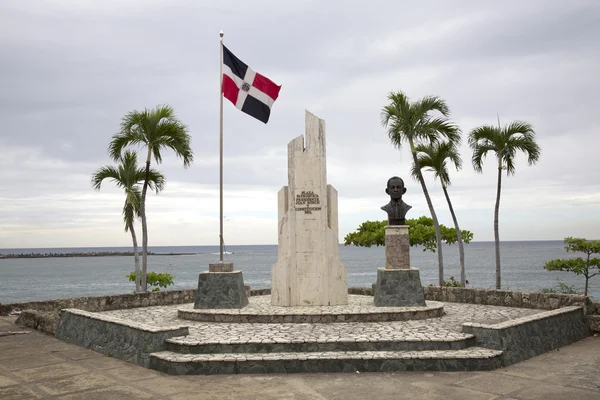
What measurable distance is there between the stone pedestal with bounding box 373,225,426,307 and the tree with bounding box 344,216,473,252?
1311 centimetres

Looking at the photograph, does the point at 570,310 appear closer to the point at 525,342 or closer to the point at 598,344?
the point at 598,344

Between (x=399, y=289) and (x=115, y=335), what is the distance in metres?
6.35

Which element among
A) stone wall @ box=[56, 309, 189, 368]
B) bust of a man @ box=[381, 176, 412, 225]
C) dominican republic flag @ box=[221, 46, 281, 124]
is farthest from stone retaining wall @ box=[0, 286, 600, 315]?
dominican republic flag @ box=[221, 46, 281, 124]

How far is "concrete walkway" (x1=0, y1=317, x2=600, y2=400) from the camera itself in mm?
7164

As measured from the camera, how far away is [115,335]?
9.77 metres

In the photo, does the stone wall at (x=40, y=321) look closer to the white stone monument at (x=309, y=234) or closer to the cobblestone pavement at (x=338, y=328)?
the cobblestone pavement at (x=338, y=328)

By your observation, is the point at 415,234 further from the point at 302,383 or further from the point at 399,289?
the point at 302,383

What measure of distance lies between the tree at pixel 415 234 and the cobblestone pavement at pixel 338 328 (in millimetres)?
13024

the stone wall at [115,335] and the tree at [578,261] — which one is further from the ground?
the tree at [578,261]

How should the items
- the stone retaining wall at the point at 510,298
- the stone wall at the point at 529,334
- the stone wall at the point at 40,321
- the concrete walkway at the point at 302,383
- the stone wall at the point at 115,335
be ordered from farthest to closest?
the stone retaining wall at the point at 510,298, the stone wall at the point at 40,321, the stone wall at the point at 115,335, the stone wall at the point at 529,334, the concrete walkway at the point at 302,383

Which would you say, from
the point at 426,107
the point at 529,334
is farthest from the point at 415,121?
the point at 529,334

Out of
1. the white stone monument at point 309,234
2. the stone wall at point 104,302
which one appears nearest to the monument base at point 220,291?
the white stone monument at point 309,234

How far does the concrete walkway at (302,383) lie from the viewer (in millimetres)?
7164

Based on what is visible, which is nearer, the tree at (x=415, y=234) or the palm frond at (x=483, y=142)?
the palm frond at (x=483, y=142)
